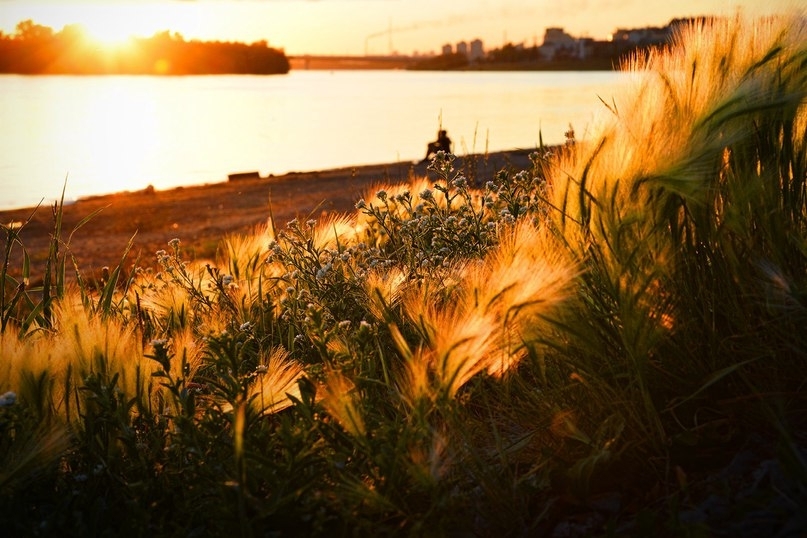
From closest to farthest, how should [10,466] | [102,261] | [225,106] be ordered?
[10,466]
[102,261]
[225,106]

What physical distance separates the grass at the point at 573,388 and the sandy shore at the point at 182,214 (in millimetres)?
7787

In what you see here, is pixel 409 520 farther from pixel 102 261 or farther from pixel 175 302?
pixel 102 261

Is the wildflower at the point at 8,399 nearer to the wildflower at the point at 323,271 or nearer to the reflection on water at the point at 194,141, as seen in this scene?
the wildflower at the point at 323,271

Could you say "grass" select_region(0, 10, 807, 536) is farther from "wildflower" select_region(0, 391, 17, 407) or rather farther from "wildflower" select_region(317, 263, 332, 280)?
"wildflower" select_region(317, 263, 332, 280)

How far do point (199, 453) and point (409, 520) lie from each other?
1.76 feet

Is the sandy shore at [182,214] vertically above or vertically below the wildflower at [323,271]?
below

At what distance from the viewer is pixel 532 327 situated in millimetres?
2074

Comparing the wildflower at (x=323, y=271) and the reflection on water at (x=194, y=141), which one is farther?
the reflection on water at (x=194, y=141)

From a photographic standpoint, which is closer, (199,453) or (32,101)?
(199,453)

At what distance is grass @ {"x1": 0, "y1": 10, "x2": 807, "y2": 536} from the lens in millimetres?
1842

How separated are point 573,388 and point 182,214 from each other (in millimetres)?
14952

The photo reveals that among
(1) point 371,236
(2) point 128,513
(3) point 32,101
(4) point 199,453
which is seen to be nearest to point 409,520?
(4) point 199,453

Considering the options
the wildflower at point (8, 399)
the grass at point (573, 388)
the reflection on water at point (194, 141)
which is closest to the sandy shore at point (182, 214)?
the reflection on water at point (194, 141)

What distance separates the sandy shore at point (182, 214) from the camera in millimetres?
11984
